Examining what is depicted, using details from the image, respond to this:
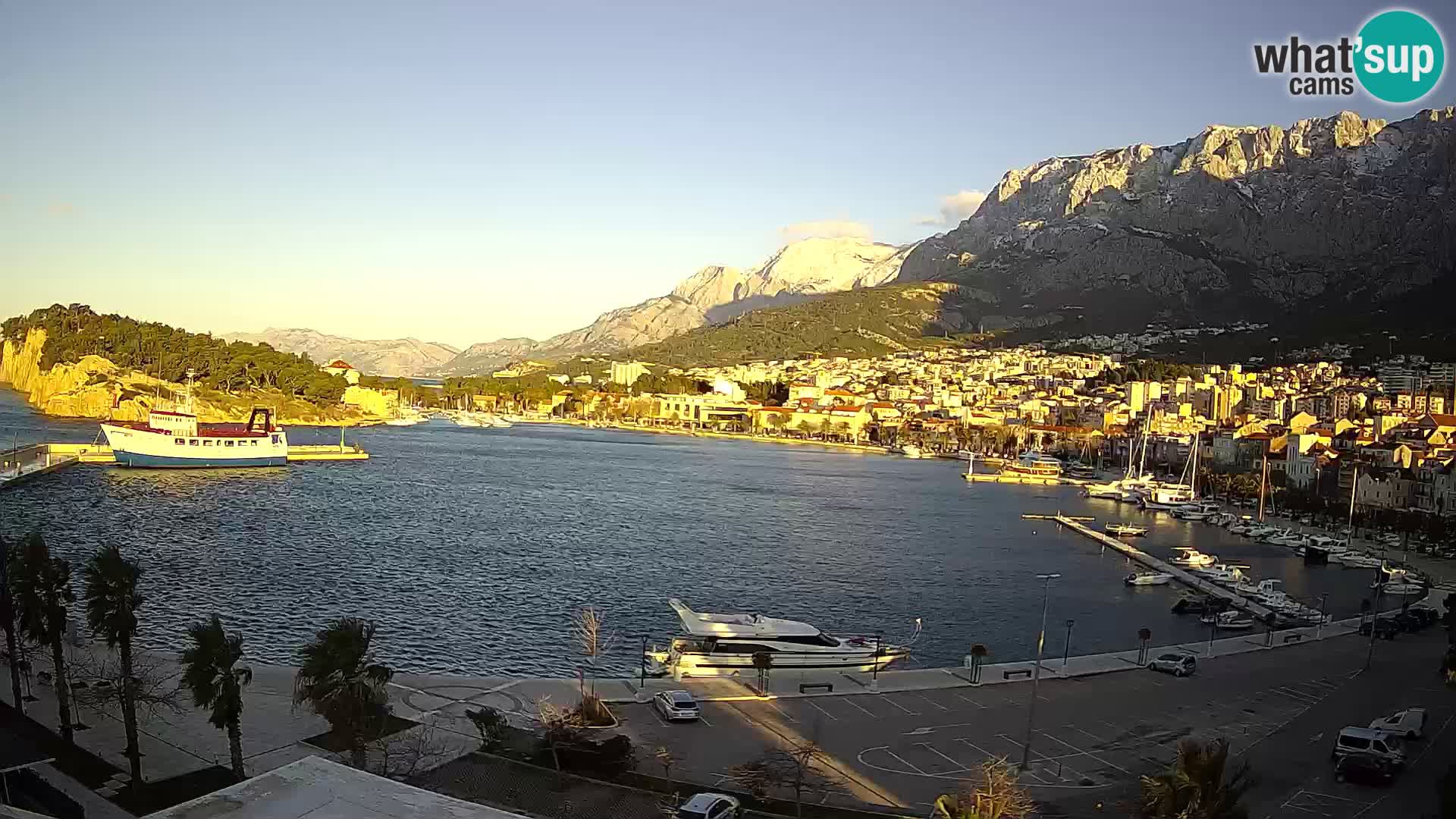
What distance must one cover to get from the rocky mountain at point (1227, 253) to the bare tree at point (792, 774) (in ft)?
356

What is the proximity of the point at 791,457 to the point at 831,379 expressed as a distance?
5652 cm

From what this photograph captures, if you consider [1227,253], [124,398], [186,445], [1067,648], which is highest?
[1227,253]

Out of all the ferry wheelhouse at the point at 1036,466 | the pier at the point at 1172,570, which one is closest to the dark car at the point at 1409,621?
the pier at the point at 1172,570

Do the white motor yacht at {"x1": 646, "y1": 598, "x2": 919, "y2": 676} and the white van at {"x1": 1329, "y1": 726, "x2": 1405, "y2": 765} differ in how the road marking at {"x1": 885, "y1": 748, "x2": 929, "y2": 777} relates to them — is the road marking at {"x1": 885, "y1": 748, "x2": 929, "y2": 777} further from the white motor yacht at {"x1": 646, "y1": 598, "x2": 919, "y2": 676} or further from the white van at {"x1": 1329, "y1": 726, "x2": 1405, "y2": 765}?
the white van at {"x1": 1329, "y1": 726, "x2": 1405, "y2": 765}

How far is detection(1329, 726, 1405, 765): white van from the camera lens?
48.2 ft

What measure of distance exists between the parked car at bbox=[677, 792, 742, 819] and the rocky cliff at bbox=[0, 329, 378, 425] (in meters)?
77.3

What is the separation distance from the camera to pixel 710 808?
39.4 feet

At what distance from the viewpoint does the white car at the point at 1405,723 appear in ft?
53.6

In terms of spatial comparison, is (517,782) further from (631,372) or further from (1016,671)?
(631,372)

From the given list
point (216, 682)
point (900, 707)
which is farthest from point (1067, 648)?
point (216, 682)

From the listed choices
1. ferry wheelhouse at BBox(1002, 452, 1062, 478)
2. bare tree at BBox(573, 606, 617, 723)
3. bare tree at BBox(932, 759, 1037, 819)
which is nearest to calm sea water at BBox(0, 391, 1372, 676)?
bare tree at BBox(573, 606, 617, 723)

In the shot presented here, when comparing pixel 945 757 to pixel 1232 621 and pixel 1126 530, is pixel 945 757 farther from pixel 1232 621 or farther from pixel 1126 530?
pixel 1126 530

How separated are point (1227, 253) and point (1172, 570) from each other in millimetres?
122683

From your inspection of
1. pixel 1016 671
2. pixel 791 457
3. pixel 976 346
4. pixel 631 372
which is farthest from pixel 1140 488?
pixel 631 372
